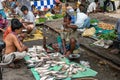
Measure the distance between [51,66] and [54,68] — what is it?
0.15m

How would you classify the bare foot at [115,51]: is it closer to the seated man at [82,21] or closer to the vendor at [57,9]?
the seated man at [82,21]

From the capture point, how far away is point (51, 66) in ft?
25.3

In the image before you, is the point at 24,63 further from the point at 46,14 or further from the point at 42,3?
the point at 42,3

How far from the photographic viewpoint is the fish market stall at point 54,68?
7059 millimetres

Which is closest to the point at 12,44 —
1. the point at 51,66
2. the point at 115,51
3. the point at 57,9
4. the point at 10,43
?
the point at 10,43

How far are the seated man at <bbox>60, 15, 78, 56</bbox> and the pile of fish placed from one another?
35 cm

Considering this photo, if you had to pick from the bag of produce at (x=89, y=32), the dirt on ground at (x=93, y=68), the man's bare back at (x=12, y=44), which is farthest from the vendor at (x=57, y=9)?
the man's bare back at (x=12, y=44)

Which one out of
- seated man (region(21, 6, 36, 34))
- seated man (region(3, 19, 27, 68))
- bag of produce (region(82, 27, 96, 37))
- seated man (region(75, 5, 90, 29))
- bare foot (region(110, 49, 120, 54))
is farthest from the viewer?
seated man (region(75, 5, 90, 29))

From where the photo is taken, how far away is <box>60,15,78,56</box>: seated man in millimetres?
8617

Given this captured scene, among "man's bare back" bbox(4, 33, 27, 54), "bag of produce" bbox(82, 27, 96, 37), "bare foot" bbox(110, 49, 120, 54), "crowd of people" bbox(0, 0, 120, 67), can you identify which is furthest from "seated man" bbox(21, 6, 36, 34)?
"bare foot" bbox(110, 49, 120, 54)

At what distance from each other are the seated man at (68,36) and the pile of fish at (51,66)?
0.35 m

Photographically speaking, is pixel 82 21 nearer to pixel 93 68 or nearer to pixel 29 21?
pixel 29 21

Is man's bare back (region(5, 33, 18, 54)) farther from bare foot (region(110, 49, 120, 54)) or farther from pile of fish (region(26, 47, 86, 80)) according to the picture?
bare foot (region(110, 49, 120, 54))

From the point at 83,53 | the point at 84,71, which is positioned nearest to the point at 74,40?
the point at 83,53
